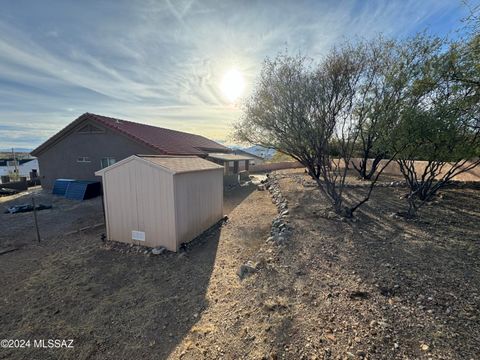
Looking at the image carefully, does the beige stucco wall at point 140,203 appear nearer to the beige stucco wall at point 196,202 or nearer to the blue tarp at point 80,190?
the beige stucco wall at point 196,202

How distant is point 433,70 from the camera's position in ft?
18.3

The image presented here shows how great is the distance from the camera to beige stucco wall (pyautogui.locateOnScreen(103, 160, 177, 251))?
5426mm

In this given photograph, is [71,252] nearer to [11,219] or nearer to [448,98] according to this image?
[11,219]

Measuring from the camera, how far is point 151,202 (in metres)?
5.58

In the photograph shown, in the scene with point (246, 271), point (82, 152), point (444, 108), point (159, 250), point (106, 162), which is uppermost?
point (444, 108)

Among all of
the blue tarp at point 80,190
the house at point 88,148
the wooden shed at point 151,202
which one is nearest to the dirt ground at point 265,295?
the wooden shed at point 151,202

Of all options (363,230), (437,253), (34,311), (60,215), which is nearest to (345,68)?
(363,230)

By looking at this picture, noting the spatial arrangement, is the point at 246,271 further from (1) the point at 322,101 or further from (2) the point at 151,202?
(1) the point at 322,101

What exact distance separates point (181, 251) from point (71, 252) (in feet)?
9.34

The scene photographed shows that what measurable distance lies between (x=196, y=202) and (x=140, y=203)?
5.04ft

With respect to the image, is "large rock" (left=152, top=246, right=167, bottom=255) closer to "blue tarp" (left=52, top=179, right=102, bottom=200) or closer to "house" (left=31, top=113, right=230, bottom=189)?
"house" (left=31, top=113, right=230, bottom=189)

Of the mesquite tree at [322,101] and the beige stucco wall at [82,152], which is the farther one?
the beige stucco wall at [82,152]

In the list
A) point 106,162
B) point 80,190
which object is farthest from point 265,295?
point 106,162

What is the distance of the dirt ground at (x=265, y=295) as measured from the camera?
2.52 metres
